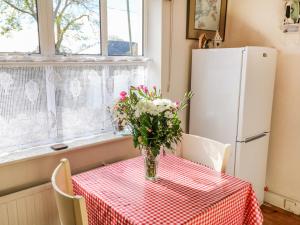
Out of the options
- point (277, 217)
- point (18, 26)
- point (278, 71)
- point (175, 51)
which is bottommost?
point (277, 217)

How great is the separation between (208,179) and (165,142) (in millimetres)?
348

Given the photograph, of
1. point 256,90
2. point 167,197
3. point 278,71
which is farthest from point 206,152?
point 278,71

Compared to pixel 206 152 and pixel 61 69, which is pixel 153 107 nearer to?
pixel 206 152

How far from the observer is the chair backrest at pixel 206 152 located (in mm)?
1626

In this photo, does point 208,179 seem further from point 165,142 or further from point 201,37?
→ point 201,37

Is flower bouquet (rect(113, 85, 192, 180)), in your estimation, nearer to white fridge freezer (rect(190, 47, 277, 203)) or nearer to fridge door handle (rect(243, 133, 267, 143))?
white fridge freezer (rect(190, 47, 277, 203))

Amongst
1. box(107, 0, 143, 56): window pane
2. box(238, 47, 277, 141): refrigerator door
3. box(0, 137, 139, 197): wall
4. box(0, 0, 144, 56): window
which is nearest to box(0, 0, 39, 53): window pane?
box(0, 0, 144, 56): window

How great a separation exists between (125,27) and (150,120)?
3.83 feet

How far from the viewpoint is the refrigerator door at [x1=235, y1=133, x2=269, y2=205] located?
2180 mm

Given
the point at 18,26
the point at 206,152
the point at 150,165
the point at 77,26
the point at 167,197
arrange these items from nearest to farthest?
1. the point at 167,197
2. the point at 150,165
3. the point at 18,26
4. the point at 206,152
5. the point at 77,26

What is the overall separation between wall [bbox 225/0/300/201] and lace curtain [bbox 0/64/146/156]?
1300 millimetres

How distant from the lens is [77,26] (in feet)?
6.19

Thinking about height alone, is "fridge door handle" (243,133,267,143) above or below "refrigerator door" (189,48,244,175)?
below

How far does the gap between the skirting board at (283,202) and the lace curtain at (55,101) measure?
5.60 feet
